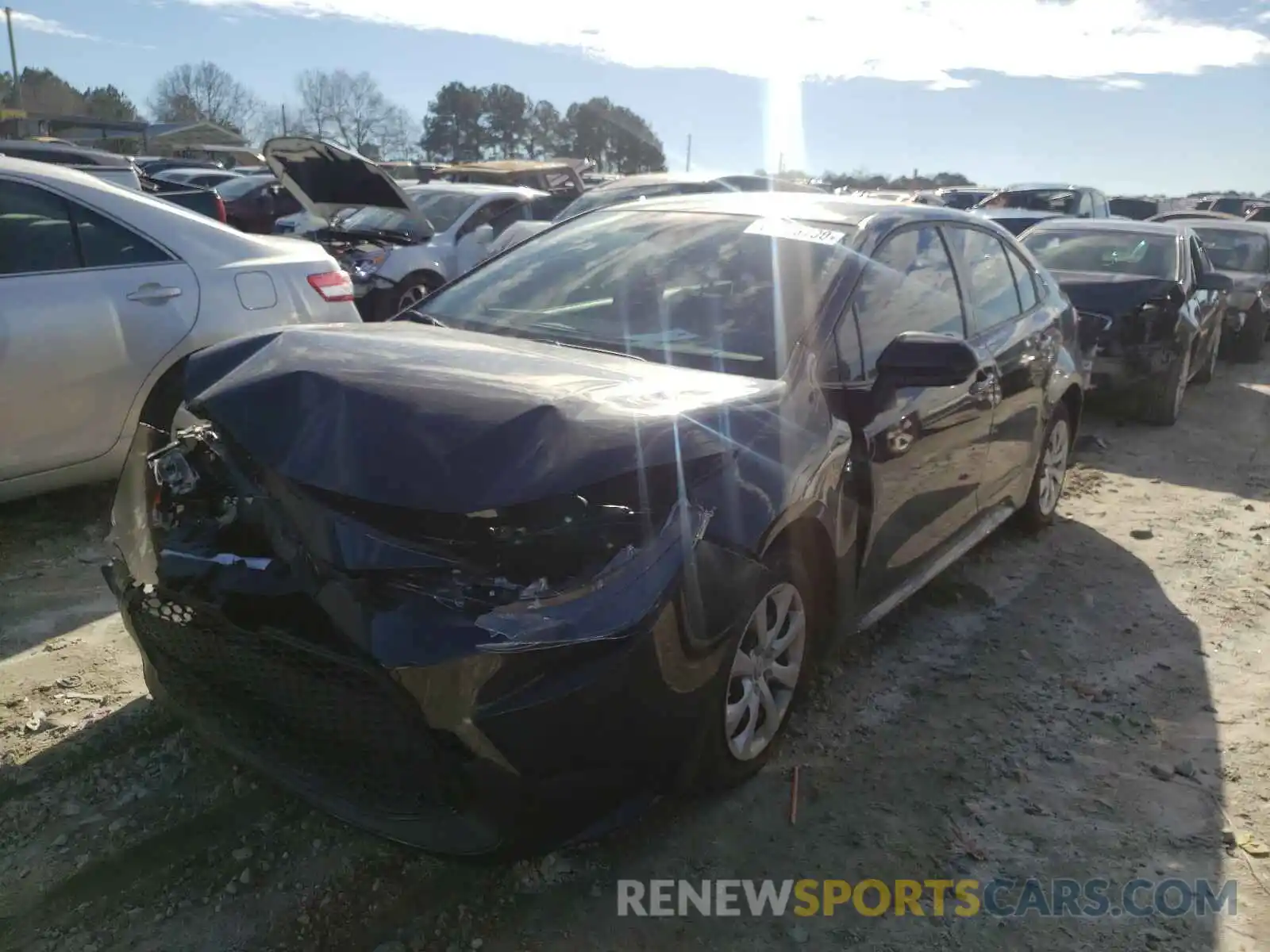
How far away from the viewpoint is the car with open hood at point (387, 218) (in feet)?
25.7

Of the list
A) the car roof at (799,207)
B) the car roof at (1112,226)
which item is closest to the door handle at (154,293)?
the car roof at (799,207)

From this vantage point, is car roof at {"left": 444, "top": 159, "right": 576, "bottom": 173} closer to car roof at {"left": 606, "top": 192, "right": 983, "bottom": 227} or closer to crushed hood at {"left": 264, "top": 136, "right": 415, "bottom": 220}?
crushed hood at {"left": 264, "top": 136, "right": 415, "bottom": 220}

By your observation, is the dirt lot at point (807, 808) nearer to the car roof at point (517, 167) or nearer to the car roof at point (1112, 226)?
the car roof at point (1112, 226)

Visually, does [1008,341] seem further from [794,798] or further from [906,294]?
[794,798]

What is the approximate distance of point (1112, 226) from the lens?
914cm

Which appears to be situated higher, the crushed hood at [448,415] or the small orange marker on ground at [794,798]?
the crushed hood at [448,415]

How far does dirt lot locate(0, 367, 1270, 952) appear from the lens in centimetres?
237

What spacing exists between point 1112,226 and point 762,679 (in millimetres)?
8020

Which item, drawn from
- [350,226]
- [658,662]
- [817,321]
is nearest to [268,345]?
[658,662]

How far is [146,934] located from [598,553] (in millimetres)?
1350

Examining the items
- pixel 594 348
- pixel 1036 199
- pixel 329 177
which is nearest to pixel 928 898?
pixel 594 348

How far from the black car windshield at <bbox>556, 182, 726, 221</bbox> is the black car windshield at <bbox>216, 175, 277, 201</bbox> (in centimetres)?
992

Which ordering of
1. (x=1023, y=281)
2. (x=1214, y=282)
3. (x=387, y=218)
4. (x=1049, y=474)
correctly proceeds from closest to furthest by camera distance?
(x=1023, y=281), (x=1049, y=474), (x=1214, y=282), (x=387, y=218)

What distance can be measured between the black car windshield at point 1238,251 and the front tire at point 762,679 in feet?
38.3
